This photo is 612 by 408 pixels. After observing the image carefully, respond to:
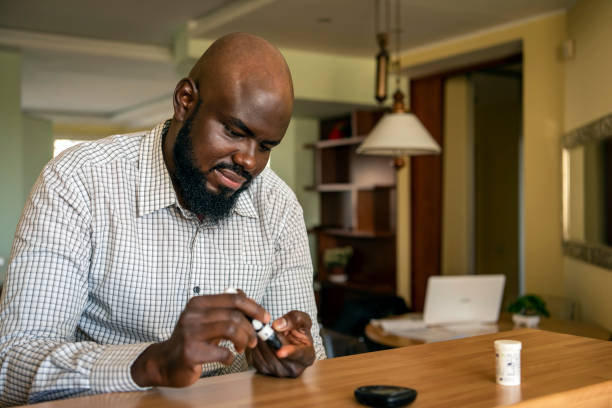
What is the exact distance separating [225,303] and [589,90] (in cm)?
357

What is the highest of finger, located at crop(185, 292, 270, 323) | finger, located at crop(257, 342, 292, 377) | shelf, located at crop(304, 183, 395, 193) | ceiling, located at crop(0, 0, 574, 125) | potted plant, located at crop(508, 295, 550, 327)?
ceiling, located at crop(0, 0, 574, 125)

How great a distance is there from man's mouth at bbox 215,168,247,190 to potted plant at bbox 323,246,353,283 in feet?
18.9

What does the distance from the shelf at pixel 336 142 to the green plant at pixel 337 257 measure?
1103mm

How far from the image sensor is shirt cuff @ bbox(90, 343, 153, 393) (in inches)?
42.3

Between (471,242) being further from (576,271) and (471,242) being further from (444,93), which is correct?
(576,271)

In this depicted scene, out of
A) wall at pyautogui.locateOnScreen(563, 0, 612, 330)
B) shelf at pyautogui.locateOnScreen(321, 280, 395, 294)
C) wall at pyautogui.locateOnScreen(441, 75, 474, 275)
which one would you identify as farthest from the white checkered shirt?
shelf at pyautogui.locateOnScreen(321, 280, 395, 294)

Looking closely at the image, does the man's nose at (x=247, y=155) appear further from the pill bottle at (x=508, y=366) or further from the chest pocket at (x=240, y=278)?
the pill bottle at (x=508, y=366)

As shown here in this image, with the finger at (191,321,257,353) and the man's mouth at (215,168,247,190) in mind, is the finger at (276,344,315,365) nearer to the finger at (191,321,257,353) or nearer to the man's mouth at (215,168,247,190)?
the finger at (191,321,257,353)

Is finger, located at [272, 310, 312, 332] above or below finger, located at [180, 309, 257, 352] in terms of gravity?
below

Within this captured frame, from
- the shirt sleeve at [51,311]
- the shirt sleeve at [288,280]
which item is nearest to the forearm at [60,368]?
the shirt sleeve at [51,311]

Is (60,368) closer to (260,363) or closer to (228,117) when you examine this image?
(260,363)

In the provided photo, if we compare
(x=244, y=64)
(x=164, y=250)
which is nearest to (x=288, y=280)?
(x=164, y=250)

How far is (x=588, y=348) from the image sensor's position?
1.37 meters

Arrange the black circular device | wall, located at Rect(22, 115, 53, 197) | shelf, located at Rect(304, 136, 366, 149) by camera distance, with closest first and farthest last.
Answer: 1. the black circular device
2. shelf, located at Rect(304, 136, 366, 149)
3. wall, located at Rect(22, 115, 53, 197)
